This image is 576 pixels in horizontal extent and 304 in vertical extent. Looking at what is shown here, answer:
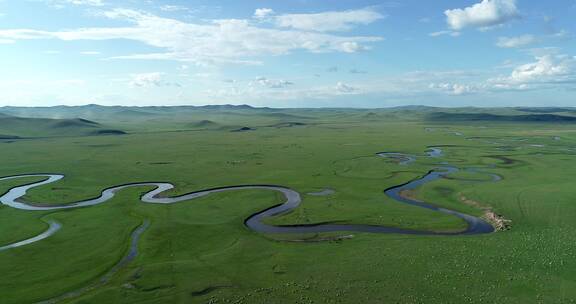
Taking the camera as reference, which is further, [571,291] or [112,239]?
[112,239]

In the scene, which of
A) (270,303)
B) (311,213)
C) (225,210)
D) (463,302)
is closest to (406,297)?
(463,302)

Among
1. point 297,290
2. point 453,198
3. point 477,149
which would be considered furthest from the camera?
point 477,149

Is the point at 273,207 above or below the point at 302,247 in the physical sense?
above

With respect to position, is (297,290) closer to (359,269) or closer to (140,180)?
(359,269)

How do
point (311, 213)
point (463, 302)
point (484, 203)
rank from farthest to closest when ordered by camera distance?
point (484, 203)
point (311, 213)
point (463, 302)

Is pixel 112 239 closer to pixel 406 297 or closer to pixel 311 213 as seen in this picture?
pixel 311 213

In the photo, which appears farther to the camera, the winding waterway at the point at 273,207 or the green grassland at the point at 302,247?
the winding waterway at the point at 273,207

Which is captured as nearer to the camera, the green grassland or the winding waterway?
the green grassland

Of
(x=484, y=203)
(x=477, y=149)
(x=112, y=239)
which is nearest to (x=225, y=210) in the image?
(x=112, y=239)

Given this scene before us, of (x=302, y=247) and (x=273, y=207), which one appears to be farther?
(x=273, y=207)
